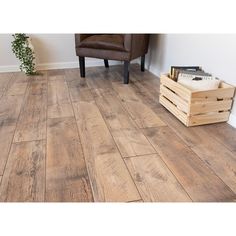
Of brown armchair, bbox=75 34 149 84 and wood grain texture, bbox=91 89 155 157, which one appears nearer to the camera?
wood grain texture, bbox=91 89 155 157

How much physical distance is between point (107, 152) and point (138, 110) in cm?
60

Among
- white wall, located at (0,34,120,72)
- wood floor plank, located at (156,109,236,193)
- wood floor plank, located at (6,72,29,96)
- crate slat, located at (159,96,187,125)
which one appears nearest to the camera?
wood floor plank, located at (156,109,236,193)

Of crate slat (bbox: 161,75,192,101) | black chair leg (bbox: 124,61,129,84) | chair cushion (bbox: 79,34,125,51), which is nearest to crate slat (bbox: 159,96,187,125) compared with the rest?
crate slat (bbox: 161,75,192,101)

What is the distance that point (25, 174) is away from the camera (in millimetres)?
1127

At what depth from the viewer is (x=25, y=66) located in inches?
104

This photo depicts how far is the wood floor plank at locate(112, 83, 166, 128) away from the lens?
161cm

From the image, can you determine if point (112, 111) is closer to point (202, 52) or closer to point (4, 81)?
point (202, 52)

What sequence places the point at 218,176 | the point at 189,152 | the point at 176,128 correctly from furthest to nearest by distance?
the point at 176,128
the point at 189,152
the point at 218,176

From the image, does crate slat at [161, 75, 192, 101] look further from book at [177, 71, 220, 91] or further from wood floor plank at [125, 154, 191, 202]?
wood floor plank at [125, 154, 191, 202]

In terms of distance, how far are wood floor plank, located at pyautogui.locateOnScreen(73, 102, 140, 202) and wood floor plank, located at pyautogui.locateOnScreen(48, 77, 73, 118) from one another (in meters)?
0.14

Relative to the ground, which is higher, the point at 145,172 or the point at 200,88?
the point at 200,88
